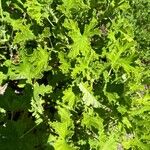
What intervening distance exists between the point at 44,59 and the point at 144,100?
3.26 feet

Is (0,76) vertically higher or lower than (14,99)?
higher

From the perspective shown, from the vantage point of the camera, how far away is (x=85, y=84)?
13.6 ft

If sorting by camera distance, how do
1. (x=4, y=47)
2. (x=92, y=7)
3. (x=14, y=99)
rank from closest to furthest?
(x=14, y=99) < (x=92, y=7) < (x=4, y=47)

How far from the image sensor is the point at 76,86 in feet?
13.8

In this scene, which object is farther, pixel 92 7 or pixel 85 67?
pixel 92 7

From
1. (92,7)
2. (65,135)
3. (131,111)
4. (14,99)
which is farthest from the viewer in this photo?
(92,7)

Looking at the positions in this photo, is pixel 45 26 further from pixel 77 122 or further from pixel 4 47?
pixel 77 122

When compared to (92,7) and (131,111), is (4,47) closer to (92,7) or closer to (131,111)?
(92,7)

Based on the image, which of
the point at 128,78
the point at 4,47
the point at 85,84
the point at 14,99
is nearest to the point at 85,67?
the point at 85,84

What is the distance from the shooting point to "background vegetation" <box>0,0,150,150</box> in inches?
158

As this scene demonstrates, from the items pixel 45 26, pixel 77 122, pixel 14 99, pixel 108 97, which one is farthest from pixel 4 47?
pixel 108 97

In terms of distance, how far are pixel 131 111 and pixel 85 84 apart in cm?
47

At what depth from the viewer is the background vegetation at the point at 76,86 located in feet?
13.2

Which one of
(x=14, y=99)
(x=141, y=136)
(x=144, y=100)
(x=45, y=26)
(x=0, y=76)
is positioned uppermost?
(x=45, y=26)
